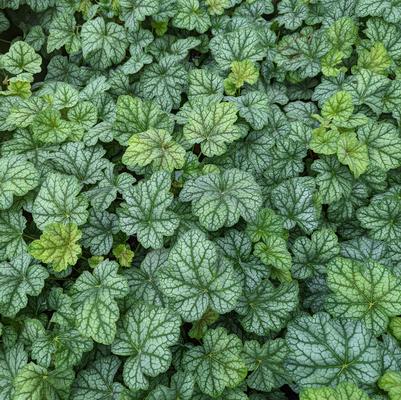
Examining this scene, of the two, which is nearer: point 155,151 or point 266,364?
point 266,364

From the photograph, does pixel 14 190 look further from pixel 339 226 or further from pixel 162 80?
pixel 339 226

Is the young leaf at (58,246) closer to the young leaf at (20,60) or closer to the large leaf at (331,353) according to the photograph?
the large leaf at (331,353)

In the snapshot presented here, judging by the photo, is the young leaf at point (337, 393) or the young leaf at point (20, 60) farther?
the young leaf at point (20, 60)

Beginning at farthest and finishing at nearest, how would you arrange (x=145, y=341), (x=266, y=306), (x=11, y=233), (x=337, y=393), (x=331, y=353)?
(x=11, y=233), (x=266, y=306), (x=145, y=341), (x=331, y=353), (x=337, y=393)

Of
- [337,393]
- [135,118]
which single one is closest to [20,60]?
[135,118]

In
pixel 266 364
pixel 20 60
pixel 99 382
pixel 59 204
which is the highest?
pixel 20 60

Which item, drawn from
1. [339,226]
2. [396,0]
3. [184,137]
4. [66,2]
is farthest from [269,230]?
Result: [66,2]

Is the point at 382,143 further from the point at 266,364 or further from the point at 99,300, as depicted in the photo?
the point at 99,300

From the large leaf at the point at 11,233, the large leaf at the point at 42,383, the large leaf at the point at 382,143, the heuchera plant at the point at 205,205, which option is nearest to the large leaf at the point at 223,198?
the heuchera plant at the point at 205,205
